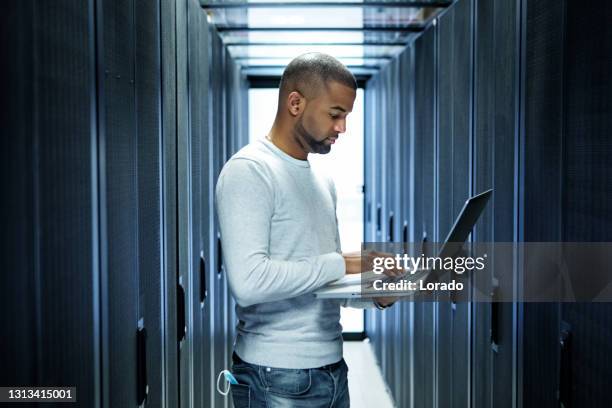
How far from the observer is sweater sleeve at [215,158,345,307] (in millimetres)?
1567

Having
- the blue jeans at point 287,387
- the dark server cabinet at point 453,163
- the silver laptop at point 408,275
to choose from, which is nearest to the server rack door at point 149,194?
the blue jeans at point 287,387

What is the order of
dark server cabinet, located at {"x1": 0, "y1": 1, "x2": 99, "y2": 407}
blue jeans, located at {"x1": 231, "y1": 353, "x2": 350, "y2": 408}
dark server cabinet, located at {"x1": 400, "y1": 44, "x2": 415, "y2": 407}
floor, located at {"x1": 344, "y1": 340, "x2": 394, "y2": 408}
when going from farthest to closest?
floor, located at {"x1": 344, "y1": 340, "x2": 394, "y2": 408} → dark server cabinet, located at {"x1": 400, "y1": 44, "x2": 415, "y2": 407} → blue jeans, located at {"x1": 231, "y1": 353, "x2": 350, "y2": 408} → dark server cabinet, located at {"x1": 0, "y1": 1, "x2": 99, "y2": 407}

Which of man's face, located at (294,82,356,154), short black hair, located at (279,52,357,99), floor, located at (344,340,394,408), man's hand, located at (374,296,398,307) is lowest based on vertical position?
floor, located at (344,340,394,408)

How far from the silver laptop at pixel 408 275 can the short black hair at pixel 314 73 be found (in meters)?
0.41

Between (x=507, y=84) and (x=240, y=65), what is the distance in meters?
3.41

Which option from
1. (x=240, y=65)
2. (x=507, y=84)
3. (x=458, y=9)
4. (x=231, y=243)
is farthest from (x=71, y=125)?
(x=240, y=65)

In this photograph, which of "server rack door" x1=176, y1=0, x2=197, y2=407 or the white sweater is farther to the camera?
"server rack door" x1=176, y1=0, x2=197, y2=407

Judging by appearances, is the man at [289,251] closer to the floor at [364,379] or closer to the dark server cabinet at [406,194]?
the dark server cabinet at [406,194]

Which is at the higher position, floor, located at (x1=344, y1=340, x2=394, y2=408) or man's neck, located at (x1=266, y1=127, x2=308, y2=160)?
man's neck, located at (x1=266, y1=127, x2=308, y2=160)

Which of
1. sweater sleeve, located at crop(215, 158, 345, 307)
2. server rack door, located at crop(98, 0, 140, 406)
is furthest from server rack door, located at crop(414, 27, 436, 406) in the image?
server rack door, located at crop(98, 0, 140, 406)

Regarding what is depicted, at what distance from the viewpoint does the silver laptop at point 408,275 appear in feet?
5.31

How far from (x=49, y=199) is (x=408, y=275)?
2.96 ft

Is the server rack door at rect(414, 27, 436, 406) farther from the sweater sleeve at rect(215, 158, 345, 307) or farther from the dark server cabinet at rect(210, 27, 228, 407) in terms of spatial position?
the sweater sleeve at rect(215, 158, 345, 307)

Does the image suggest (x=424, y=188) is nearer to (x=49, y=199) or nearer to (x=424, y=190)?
(x=424, y=190)
